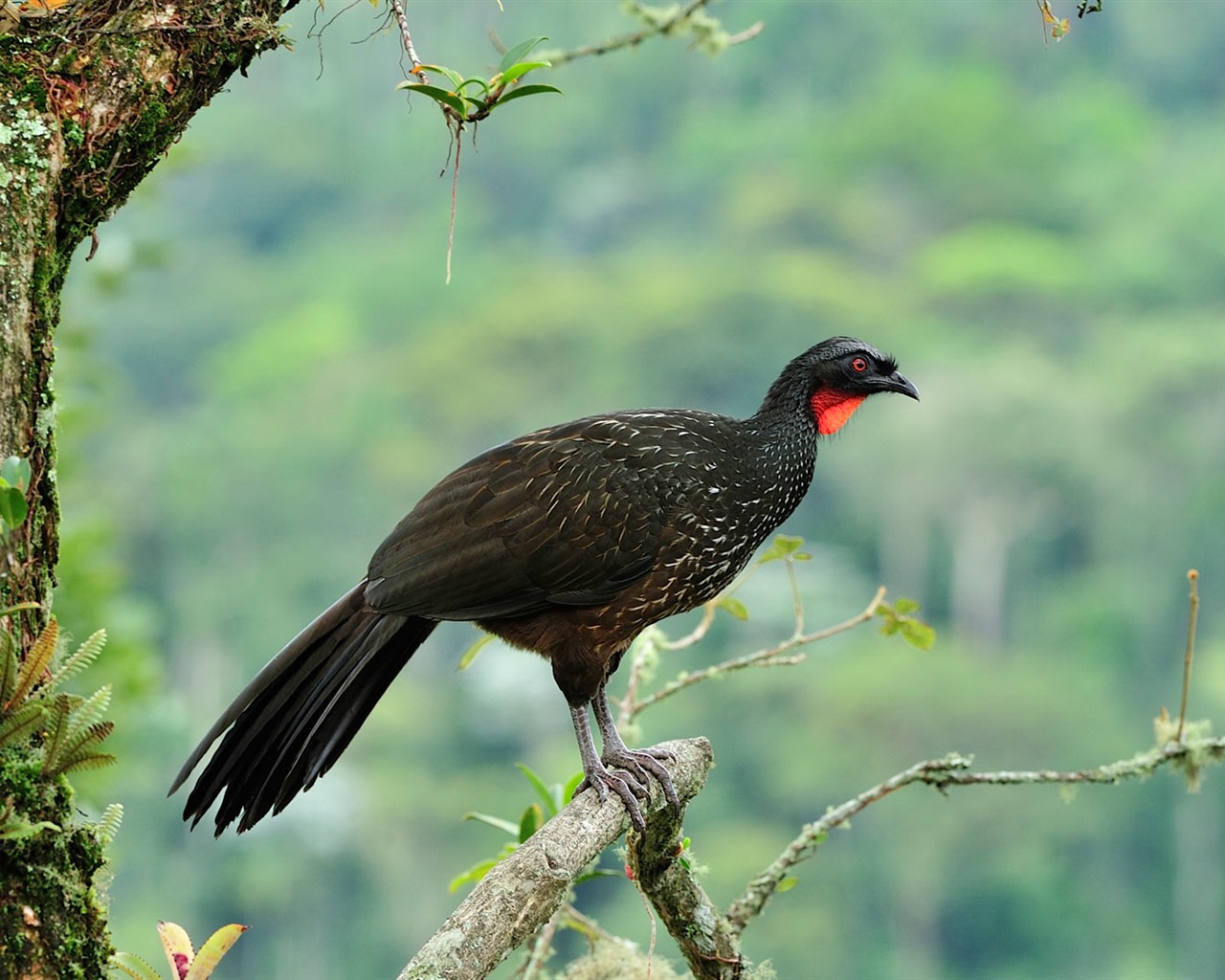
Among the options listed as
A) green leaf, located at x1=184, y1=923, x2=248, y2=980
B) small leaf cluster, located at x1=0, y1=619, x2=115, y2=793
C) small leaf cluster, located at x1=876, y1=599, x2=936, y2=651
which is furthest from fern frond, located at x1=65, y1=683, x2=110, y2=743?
small leaf cluster, located at x1=876, y1=599, x2=936, y2=651

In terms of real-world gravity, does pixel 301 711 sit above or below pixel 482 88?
below

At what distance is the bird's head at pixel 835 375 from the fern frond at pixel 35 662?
2.07m

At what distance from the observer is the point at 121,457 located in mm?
55906

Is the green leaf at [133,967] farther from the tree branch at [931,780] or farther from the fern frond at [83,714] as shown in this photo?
the tree branch at [931,780]

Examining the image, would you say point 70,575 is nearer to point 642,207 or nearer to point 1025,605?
point 1025,605

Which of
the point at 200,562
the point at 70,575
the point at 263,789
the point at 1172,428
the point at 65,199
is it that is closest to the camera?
the point at 65,199

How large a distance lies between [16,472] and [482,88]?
959mm

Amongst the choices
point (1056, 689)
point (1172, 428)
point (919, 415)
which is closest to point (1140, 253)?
point (1172, 428)

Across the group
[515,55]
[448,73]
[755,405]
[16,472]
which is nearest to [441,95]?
[448,73]

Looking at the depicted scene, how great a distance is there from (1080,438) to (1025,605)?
580 centimetres

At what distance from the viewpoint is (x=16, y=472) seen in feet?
6.88

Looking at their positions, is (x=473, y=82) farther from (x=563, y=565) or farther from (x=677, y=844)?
(x=677, y=844)

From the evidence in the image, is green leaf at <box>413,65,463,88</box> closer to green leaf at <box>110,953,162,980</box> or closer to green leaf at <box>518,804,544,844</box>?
green leaf at <box>110,953,162,980</box>

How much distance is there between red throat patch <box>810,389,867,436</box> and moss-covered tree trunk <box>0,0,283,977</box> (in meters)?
1.62
